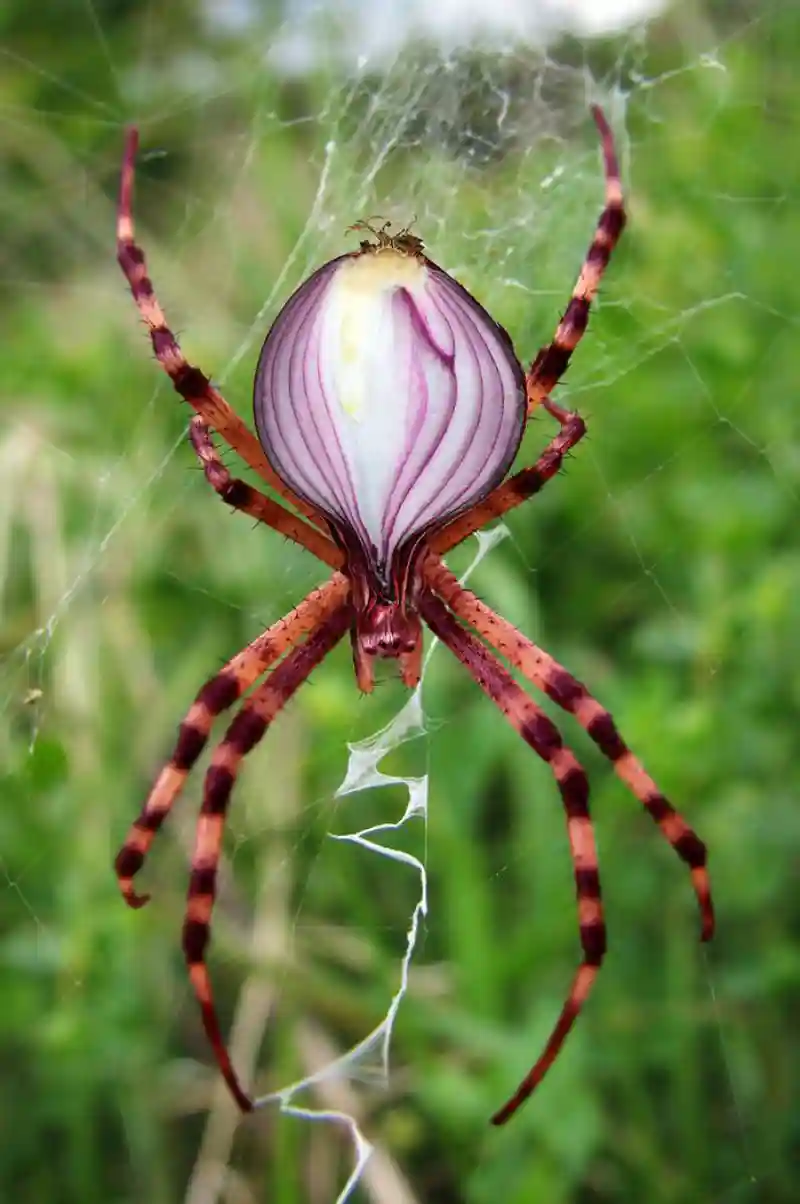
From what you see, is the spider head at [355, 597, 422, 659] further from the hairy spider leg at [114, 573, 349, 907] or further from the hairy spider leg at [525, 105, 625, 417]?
the hairy spider leg at [525, 105, 625, 417]

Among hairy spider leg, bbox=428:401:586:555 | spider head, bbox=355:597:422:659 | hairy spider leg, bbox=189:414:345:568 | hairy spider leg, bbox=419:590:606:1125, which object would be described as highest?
hairy spider leg, bbox=189:414:345:568

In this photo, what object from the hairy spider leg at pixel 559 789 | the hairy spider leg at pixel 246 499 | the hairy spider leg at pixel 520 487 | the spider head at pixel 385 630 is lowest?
the hairy spider leg at pixel 559 789

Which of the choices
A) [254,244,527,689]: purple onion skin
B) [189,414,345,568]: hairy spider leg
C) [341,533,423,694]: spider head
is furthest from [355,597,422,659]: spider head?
[254,244,527,689]: purple onion skin

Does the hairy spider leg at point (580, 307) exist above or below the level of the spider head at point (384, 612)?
above

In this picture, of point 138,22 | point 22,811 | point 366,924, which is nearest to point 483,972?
point 366,924

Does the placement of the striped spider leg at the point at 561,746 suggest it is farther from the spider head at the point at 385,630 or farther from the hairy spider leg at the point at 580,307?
the hairy spider leg at the point at 580,307

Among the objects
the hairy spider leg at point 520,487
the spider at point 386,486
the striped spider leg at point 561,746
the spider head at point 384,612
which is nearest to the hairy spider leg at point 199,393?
the spider at point 386,486
